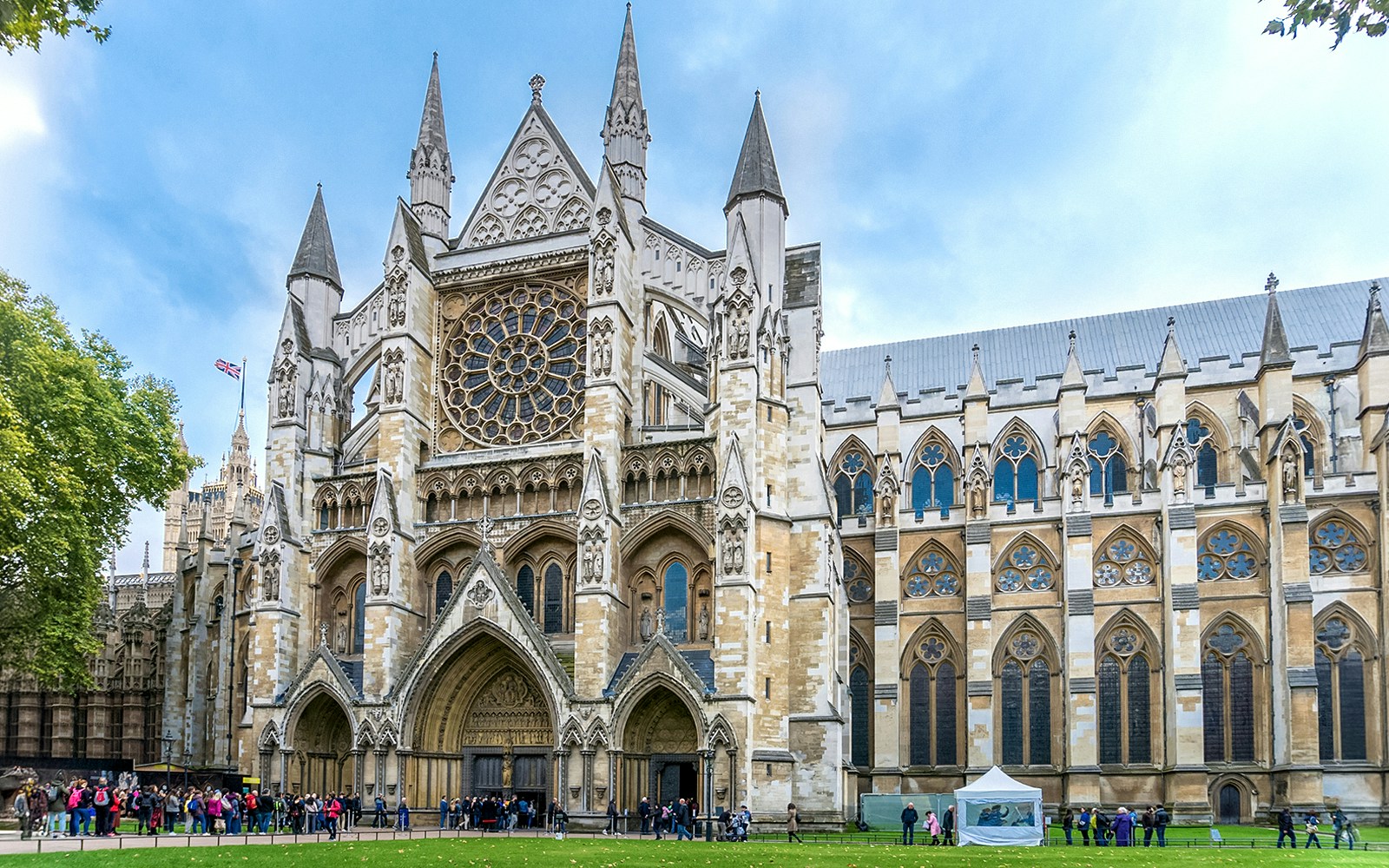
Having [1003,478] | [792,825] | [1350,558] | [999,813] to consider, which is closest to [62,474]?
[792,825]

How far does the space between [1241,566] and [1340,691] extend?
14.7 feet

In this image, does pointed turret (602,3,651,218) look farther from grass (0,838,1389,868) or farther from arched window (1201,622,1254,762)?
arched window (1201,622,1254,762)

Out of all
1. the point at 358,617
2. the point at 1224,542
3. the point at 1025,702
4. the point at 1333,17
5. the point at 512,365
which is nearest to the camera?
the point at 1333,17

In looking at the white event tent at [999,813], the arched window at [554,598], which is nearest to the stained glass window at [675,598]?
the arched window at [554,598]

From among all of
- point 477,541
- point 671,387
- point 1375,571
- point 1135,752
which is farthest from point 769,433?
point 1375,571

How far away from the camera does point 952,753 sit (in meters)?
39.8

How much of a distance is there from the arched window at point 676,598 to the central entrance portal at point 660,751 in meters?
1.98

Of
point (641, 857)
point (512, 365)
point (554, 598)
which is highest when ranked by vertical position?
point (512, 365)

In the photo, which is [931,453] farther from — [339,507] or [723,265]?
[339,507]

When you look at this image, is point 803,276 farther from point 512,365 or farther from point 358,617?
point 358,617

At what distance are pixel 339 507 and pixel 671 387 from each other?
10.5 m

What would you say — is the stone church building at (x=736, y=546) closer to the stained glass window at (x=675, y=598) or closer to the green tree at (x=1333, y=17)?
the stained glass window at (x=675, y=598)

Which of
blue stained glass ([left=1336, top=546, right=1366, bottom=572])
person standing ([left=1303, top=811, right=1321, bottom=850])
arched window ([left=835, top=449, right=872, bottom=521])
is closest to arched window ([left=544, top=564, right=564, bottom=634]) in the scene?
arched window ([left=835, top=449, right=872, bottom=521])

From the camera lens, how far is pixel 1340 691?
35281mm
